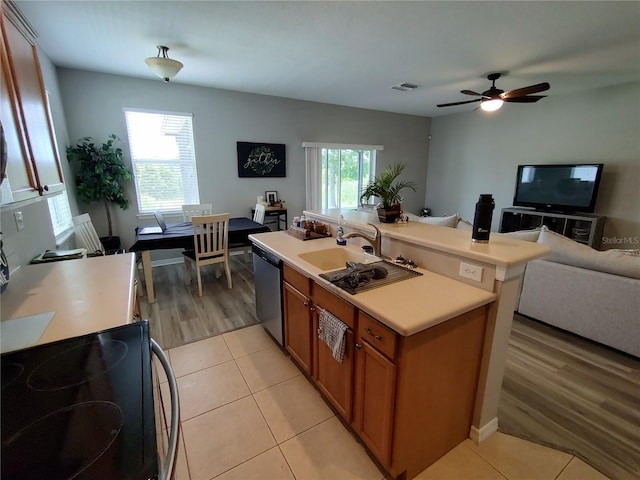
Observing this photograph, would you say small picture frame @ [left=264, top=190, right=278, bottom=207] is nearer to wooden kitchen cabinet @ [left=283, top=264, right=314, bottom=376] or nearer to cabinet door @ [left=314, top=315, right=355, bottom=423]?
wooden kitchen cabinet @ [left=283, top=264, right=314, bottom=376]

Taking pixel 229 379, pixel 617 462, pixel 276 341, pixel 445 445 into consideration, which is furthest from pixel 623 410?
pixel 229 379

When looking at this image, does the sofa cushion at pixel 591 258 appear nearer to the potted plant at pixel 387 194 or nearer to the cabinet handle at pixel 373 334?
the potted plant at pixel 387 194

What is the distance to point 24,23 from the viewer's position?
4.95 ft

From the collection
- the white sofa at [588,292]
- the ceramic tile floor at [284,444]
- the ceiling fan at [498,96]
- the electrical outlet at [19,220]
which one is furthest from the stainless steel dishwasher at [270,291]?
the ceiling fan at [498,96]

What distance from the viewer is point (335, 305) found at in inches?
60.6

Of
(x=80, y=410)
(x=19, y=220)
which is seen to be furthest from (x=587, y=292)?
(x=19, y=220)

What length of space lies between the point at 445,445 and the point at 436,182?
6.42m

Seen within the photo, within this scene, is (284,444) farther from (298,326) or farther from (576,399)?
(576,399)

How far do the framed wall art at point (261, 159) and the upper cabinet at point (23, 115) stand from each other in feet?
10.3

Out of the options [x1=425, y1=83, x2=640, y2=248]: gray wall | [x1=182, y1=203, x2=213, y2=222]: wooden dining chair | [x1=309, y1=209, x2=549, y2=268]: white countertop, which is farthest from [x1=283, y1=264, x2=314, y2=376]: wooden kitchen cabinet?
[x1=425, y1=83, x2=640, y2=248]: gray wall

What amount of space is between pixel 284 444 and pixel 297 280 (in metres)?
0.93

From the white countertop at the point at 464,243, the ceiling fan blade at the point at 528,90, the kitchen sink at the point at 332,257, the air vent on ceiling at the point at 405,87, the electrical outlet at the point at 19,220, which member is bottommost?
the kitchen sink at the point at 332,257

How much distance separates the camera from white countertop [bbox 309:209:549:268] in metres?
1.36

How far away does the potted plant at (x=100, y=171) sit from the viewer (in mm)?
3590
